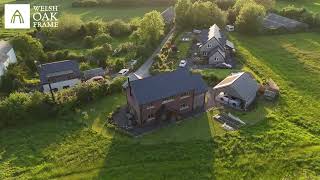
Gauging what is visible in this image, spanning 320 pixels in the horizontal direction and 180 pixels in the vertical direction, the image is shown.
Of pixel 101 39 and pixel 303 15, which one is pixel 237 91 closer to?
pixel 101 39

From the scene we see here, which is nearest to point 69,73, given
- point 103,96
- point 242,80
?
point 103,96

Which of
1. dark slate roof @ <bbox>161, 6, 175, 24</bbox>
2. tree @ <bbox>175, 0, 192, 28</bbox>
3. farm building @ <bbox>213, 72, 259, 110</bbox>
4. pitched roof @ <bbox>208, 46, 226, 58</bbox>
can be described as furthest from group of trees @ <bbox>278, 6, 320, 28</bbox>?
farm building @ <bbox>213, 72, 259, 110</bbox>

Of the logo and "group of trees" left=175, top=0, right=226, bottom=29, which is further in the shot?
the logo

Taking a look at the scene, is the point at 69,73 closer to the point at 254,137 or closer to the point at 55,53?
the point at 55,53

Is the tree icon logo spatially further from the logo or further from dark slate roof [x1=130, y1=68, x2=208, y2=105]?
dark slate roof [x1=130, y1=68, x2=208, y2=105]

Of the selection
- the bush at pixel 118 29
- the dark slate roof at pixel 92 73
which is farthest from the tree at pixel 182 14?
the dark slate roof at pixel 92 73

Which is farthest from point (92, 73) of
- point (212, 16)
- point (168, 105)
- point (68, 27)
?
point (212, 16)
